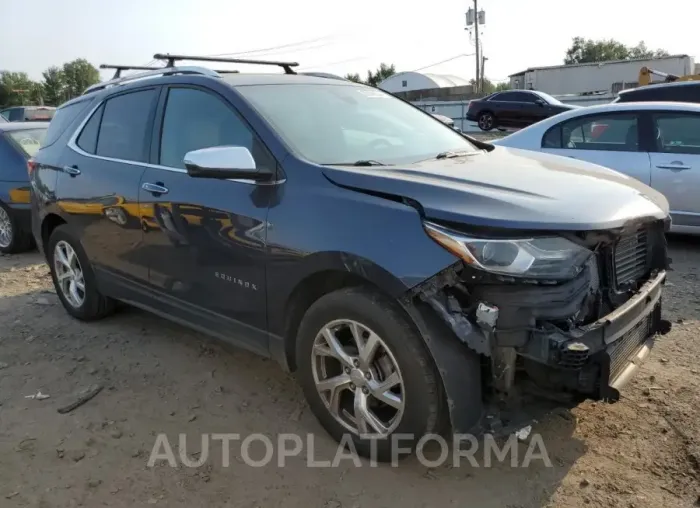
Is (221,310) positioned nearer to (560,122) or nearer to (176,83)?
(176,83)

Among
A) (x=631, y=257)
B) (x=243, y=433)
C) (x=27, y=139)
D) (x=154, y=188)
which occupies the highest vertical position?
(x=27, y=139)

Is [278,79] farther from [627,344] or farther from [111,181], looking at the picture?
[627,344]

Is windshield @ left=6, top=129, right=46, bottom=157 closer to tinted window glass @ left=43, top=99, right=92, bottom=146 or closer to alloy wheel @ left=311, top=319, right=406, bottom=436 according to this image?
tinted window glass @ left=43, top=99, right=92, bottom=146

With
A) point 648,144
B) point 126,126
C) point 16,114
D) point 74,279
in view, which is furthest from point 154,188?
point 16,114

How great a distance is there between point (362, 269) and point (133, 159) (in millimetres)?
2074

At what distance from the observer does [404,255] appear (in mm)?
2516

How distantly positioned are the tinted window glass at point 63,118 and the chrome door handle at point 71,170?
421 millimetres

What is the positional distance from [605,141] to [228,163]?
4.84 meters

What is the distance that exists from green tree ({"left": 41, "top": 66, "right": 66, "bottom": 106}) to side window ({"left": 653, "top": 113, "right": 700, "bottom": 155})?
76819mm

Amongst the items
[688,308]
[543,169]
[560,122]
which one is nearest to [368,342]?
[543,169]

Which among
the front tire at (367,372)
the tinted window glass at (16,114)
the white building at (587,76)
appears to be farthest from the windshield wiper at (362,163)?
the white building at (587,76)

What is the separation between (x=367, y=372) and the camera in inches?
110

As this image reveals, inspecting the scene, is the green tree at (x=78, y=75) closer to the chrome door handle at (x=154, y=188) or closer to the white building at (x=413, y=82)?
the white building at (x=413, y=82)

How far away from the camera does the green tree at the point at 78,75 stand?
3221 inches
